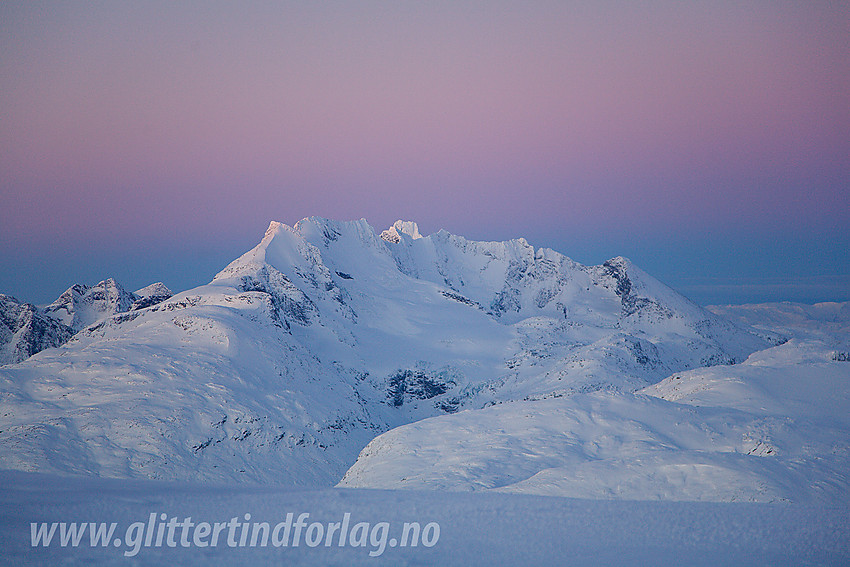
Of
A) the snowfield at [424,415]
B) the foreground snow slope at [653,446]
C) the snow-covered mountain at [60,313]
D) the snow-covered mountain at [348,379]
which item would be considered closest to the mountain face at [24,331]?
the snow-covered mountain at [60,313]

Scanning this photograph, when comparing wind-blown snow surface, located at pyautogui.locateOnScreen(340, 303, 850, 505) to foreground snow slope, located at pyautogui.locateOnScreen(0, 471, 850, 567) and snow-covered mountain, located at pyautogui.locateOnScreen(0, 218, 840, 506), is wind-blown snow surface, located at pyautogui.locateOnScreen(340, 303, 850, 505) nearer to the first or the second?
snow-covered mountain, located at pyautogui.locateOnScreen(0, 218, 840, 506)

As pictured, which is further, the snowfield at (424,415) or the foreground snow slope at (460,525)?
the snowfield at (424,415)

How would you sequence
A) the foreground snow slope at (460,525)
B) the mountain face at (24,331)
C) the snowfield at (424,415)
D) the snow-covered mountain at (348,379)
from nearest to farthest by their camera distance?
the foreground snow slope at (460,525)
the snowfield at (424,415)
the snow-covered mountain at (348,379)
the mountain face at (24,331)

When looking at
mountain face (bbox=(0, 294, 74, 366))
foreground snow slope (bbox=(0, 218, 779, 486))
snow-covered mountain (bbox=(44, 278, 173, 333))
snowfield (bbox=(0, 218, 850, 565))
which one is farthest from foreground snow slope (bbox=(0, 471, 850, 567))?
snow-covered mountain (bbox=(44, 278, 173, 333))

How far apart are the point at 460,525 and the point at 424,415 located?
91412 millimetres

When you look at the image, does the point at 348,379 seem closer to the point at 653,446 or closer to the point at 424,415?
the point at 424,415

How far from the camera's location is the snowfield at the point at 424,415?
6.52 m

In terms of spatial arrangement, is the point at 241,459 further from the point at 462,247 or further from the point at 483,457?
the point at 462,247

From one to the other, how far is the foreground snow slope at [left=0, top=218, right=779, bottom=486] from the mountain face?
15.4 meters

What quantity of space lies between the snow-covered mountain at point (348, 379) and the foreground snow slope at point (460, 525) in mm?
8062

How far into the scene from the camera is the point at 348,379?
9838 cm

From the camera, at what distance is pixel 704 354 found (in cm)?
11531

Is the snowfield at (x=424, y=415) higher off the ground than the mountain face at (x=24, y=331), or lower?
higher

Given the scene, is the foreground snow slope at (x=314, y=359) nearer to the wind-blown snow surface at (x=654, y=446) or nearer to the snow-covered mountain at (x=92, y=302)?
the snow-covered mountain at (x=92, y=302)
